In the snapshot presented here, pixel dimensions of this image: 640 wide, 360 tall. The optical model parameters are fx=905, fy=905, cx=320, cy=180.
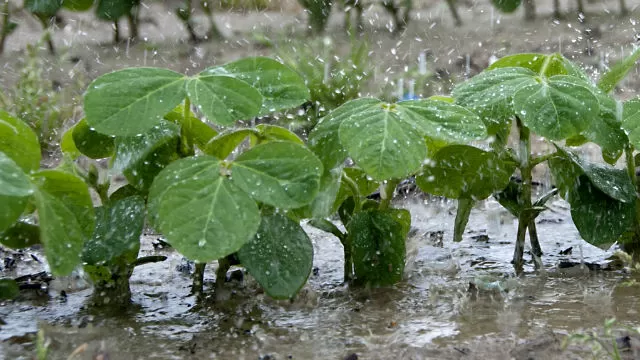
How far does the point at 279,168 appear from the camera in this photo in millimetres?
1540

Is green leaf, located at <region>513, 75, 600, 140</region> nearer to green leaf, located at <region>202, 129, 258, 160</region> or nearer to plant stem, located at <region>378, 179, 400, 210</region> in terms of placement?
plant stem, located at <region>378, 179, 400, 210</region>

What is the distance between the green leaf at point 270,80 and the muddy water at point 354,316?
39 cm

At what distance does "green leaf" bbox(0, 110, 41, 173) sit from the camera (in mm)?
1521

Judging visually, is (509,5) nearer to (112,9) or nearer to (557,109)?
(112,9)

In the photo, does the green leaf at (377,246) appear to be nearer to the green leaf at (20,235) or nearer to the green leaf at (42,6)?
the green leaf at (20,235)

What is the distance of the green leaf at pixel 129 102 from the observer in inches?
60.7

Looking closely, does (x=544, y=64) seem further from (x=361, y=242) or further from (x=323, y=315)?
(x=323, y=315)

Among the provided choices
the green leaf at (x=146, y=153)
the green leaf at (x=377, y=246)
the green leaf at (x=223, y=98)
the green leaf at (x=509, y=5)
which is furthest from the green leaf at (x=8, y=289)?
the green leaf at (x=509, y=5)

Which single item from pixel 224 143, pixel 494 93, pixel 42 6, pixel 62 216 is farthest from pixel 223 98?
pixel 42 6

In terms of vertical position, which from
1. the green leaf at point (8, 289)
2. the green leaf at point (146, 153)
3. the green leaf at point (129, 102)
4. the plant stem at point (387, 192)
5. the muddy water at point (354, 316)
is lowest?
the muddy water at point (354, 316)

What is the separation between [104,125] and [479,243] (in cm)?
109

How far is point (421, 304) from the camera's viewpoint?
176cm

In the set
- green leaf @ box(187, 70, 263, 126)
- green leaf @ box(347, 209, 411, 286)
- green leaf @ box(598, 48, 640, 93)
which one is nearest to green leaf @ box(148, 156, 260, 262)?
green leaf @ box(187, 70, 263, 126)

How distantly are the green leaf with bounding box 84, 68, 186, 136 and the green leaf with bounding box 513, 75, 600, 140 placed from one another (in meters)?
0.64
